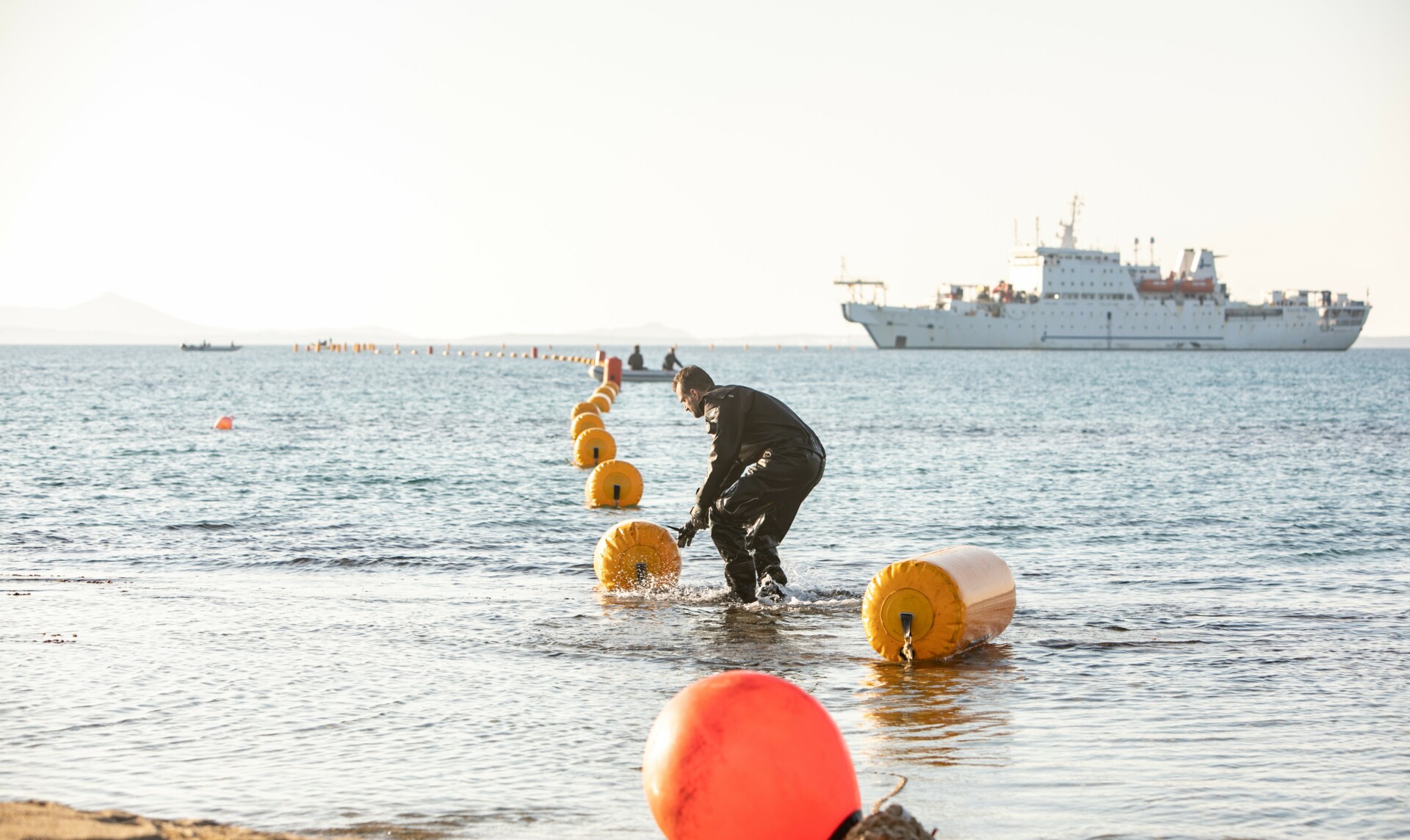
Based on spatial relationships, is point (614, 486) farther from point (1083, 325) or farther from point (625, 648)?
point (1083, 325)

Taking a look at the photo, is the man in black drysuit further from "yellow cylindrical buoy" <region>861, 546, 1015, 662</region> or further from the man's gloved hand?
"yellow cylindrical buoy" <region>861, 546, 1015, 662</region>

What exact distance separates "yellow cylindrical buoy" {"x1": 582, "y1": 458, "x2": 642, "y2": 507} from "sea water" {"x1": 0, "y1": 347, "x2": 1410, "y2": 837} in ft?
0.75

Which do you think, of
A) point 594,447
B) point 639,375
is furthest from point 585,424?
point 639,375

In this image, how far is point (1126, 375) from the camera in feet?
271

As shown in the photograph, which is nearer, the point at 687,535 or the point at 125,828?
the point at 125,828

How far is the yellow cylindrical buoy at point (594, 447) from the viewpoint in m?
23.6

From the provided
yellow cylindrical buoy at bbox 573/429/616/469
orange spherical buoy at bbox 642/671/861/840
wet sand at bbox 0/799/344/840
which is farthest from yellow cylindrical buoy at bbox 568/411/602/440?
orange spherical buoy at bbox 642/671/861/840

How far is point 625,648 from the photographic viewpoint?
9.08 meters

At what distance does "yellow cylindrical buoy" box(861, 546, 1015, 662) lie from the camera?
327 inches

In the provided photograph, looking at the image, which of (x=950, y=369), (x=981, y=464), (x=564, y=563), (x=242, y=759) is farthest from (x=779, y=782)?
(x=950, y=369)

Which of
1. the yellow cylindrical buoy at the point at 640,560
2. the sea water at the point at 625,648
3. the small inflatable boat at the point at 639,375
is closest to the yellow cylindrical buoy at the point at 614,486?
the sea water at the point at 625,648

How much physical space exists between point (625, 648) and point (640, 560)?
209 cm

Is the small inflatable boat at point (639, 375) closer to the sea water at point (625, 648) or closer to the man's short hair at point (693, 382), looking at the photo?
the sea water at point (625, 648)

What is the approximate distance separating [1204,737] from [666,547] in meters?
5.09
